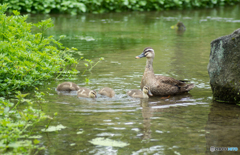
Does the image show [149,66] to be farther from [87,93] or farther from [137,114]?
Answer: [137,114]

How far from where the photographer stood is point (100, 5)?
24219 mm

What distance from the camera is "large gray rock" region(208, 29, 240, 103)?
20.3 ft

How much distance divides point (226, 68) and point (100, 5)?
18.8 meters

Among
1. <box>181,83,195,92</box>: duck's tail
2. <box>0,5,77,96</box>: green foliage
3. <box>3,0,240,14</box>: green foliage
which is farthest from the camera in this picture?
<box>3,0,240,14</box>: green foliage

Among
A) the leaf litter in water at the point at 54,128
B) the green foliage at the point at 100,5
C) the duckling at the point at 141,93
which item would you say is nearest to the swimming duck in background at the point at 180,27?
the green foliage at the point at 100,5

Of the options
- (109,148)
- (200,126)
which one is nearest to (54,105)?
(109,148)

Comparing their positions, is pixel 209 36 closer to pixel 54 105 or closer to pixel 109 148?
pixel 54 105

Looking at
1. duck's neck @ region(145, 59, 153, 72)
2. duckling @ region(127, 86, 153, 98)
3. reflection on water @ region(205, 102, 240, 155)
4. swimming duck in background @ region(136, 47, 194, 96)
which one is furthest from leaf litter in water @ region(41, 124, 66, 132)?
duck's neck @ region(145, 59, 153, 72)

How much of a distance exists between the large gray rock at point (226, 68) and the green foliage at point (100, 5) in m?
16.7

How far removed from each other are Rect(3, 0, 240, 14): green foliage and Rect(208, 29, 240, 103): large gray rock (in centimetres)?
1673

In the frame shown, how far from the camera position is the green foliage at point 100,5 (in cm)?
2189

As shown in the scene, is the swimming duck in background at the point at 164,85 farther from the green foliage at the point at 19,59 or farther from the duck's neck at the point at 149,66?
the green foliage at the point at 19,59

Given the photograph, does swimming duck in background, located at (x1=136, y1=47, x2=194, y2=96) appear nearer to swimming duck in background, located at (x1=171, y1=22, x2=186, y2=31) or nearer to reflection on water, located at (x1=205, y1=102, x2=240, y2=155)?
reflection on water, located at (x1=205, y1=102, x2=240, y2=155)

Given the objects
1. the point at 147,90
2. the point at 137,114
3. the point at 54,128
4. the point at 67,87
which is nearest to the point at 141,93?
the point at 147,90
